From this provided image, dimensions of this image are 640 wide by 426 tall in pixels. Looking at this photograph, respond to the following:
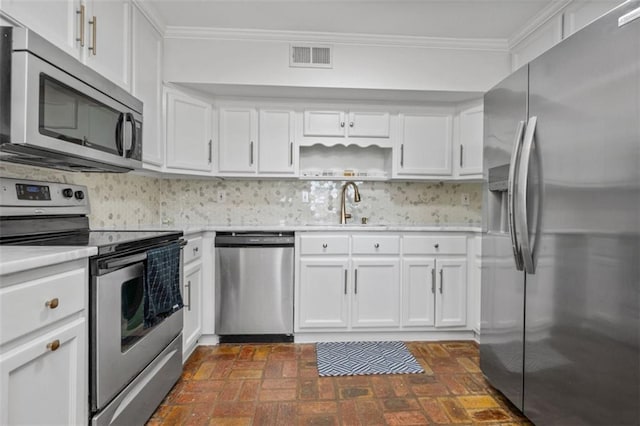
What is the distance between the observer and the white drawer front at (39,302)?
2.97 ft

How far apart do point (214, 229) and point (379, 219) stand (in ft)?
5.15

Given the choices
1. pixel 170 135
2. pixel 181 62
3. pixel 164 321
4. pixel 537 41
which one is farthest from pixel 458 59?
pixel 164 321

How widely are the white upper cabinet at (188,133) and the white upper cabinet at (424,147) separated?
65.4 inches

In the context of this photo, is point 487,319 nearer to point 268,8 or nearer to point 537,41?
point 537,41

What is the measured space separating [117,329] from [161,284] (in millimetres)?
359

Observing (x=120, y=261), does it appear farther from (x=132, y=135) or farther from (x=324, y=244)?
(x=324, y=244)

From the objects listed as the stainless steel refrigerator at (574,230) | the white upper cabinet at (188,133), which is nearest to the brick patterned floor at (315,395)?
the stainless steel refrigerator at (574,230)

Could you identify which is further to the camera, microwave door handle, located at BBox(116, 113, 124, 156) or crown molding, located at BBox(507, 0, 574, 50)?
crown molding, located at BBox(507, 0, 574, 50)

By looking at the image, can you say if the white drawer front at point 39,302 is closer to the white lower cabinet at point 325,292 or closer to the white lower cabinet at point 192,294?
the white lower cabinet at point 192,294

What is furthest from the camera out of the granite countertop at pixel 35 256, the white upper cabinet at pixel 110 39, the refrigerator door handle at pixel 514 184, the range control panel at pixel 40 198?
the white upper cabinet at pixel 110 39

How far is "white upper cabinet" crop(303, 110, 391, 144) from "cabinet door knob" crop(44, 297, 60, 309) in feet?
7.48

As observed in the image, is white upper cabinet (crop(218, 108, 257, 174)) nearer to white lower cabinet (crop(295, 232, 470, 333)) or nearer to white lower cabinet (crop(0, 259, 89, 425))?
white lower cabinet (crop(295, 232, 470, 333))

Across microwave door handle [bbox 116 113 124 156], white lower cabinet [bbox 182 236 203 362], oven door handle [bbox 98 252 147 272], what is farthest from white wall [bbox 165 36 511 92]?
oven door handle [bbox 98 252 147 272]

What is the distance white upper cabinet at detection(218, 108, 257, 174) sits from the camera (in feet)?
9.77
